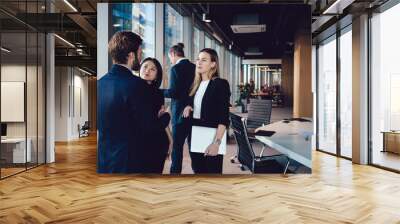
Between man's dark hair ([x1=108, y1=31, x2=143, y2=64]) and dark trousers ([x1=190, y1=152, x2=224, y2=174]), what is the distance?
1.96 metres

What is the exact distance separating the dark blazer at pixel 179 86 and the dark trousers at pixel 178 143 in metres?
0.10

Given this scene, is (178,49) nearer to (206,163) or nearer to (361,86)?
(206,163)

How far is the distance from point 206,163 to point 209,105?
963mm

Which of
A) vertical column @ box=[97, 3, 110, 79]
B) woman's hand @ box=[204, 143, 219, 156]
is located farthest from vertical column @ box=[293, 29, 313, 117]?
vertical column @ box=[97, 3, 110, 79]

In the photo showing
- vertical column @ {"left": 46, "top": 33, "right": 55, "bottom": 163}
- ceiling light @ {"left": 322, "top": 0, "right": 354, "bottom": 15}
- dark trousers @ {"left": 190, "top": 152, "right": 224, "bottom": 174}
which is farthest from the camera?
vertical column @ {"left": 46, "top": 33, "right": 55, "bottom": 163}

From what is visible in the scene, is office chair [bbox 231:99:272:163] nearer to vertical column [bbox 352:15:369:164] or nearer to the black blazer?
the black blazer

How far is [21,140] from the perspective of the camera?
7355 mm

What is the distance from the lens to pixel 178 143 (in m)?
6.26

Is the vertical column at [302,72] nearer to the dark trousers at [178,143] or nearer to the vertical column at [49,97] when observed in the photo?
the dark trousers at [178,143]

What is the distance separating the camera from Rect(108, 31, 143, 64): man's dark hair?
6.29m

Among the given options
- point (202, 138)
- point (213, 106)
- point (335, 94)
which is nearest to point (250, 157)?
point (202, 138)

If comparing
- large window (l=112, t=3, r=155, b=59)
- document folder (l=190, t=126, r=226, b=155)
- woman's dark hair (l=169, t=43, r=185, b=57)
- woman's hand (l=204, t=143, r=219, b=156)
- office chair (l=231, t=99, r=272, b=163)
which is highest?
large window (l=112, t=3, r=155, b=59)

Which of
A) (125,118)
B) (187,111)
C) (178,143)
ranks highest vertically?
(187,111)

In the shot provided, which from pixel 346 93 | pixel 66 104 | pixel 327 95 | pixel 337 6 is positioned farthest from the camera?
pixel 66 104
